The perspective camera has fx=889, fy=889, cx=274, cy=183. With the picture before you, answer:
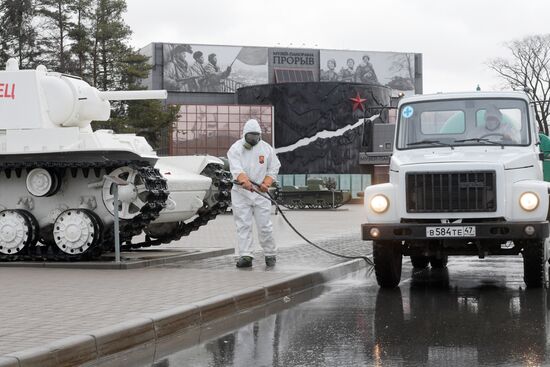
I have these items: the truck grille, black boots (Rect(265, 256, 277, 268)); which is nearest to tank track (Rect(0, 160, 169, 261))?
black boots (Rect(265, 256, 277, 268))

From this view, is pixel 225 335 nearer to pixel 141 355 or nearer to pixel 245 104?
pixel 141 355

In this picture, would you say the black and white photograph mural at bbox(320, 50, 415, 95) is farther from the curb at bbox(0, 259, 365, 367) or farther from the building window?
the curb at bbox(0, 259, 365, 367)

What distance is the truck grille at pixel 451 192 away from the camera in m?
10.1

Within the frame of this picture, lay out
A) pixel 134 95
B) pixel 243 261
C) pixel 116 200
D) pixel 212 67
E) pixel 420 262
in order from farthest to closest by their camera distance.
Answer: pixel 212 67
pixel 134 95
pixel 420 262
pixel 243 261
pixel 116 200

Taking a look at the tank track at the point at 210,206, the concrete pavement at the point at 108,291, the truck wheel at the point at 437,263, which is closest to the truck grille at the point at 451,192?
the concrete pavement at the point at 108,291

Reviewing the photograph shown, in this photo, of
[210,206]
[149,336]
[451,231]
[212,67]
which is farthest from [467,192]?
[212,67]

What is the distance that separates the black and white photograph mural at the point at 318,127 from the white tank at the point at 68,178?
61545 mm

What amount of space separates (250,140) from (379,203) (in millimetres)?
2851

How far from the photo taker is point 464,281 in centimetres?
1181

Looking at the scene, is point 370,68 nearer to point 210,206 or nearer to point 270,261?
point 210,206

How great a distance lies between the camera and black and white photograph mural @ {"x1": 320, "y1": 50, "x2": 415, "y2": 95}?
93.8 meters

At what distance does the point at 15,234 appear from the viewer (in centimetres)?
1340

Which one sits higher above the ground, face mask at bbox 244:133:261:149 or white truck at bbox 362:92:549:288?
face mask at bbox 244:133:261:149

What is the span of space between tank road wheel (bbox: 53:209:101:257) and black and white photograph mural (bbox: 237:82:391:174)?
6317 cm
